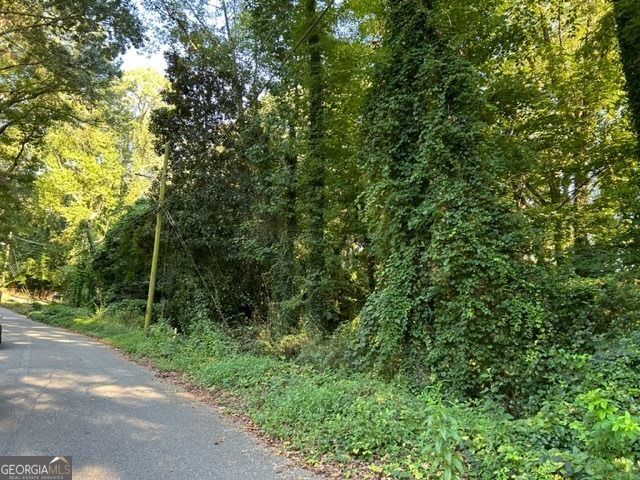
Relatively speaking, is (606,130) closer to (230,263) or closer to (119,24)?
(230,263)

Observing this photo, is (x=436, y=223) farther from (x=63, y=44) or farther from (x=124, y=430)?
(x=63, y=44)

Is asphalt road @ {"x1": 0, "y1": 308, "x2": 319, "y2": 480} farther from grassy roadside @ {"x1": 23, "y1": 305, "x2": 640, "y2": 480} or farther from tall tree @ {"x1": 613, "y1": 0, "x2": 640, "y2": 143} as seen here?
tall tree @ {"x1": 613, "y1": 0, "x2": 640, "y2": 143}

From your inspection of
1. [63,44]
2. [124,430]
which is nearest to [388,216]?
[124,430]

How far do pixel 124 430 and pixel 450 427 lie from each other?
4.44 m

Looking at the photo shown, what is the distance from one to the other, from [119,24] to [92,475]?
569 inches

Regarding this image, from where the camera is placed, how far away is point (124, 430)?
5.30 metres

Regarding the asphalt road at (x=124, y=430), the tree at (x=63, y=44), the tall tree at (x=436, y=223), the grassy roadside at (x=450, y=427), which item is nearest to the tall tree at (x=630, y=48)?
the tall tree at (x=436, y=223)

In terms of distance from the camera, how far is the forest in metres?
4.88

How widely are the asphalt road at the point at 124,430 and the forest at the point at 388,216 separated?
0.73m

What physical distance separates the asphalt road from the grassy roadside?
0.60 m

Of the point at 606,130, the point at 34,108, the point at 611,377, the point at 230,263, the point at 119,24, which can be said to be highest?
the point at 119,24

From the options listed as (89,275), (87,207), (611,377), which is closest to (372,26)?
(611,377)

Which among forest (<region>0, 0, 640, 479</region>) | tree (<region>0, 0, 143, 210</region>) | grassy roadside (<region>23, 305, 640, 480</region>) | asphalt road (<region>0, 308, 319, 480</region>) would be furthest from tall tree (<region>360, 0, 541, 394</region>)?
tree (<region>0, 0, 143, 210</region>)

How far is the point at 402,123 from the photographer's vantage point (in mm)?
8094
